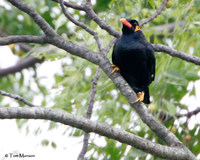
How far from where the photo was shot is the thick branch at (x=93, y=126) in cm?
236

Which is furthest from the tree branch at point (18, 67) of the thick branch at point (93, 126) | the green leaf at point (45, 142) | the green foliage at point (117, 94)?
the thick branch at point (93, 126)

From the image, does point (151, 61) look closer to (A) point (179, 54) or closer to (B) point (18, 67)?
(A) point (179, 54)

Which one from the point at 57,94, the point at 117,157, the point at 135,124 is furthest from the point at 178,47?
the point at 57,94

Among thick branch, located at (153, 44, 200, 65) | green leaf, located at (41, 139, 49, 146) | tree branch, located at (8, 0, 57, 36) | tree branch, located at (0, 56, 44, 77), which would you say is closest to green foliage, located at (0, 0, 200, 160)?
green leaf, located at (41, 139, 49, 146)

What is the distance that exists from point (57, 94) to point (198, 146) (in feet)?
6.56

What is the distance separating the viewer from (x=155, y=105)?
4461mm

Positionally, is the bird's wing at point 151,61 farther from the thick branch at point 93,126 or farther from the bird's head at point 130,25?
the thick branch at point 93,126

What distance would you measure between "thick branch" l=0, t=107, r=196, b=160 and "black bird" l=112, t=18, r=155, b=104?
1155 mm

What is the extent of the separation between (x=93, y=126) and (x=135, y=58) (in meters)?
1.65

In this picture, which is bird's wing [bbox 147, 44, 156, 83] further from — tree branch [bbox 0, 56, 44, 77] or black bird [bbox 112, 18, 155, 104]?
tree branch [bbox 0, 56, 44, 77]

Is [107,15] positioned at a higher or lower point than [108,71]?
higher

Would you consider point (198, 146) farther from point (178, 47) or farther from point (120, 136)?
point (120, 136)

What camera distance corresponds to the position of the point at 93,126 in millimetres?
2609

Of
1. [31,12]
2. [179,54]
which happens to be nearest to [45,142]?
[31,12]
